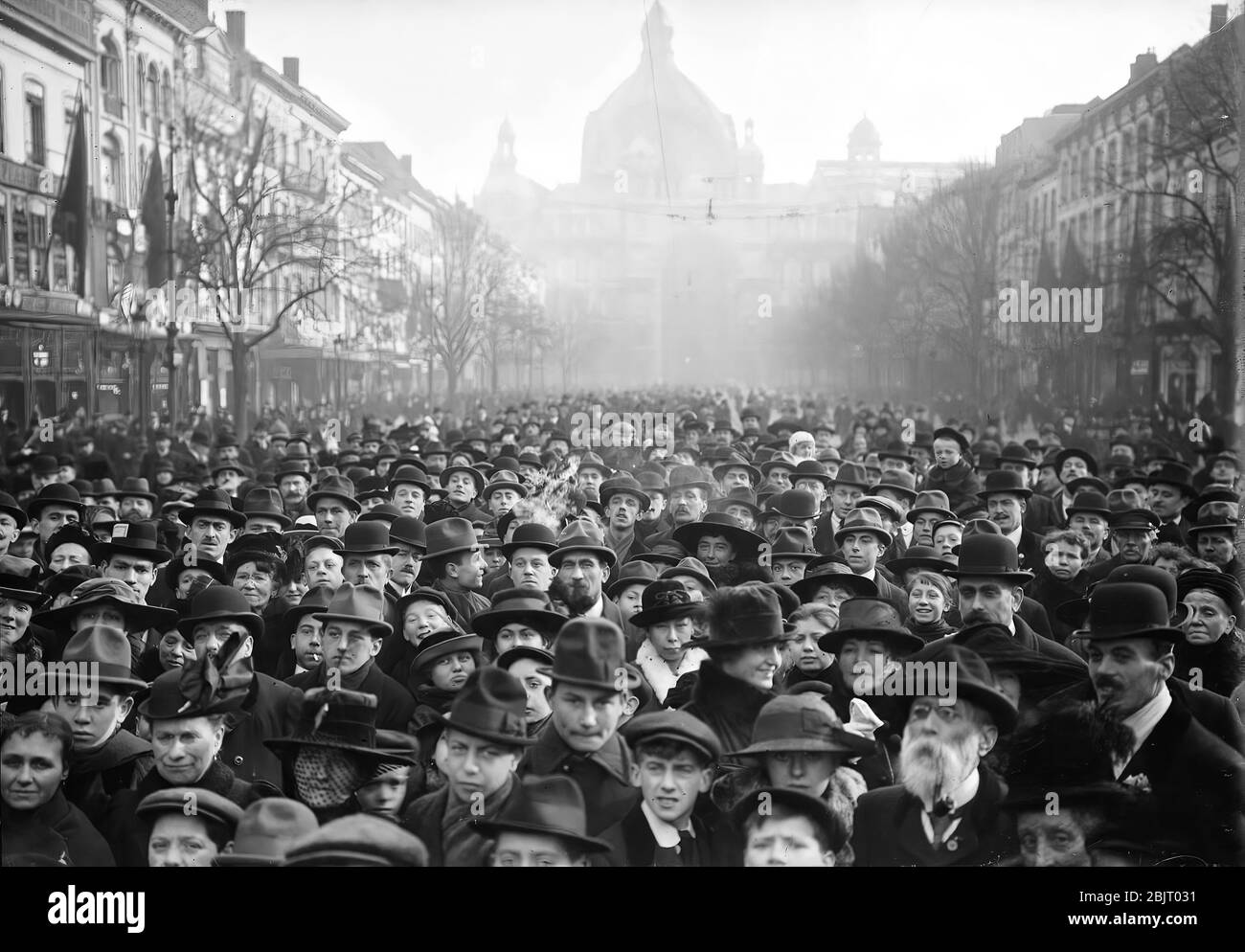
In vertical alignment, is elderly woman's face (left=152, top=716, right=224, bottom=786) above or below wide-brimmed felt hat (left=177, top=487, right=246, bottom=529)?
below

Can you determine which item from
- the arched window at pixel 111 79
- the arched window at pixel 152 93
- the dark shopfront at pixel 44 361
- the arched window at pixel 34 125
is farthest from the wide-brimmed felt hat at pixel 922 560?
the arched window at pixel 111 79

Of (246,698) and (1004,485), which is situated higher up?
(1004,485)

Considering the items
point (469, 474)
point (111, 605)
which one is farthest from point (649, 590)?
point (469, 474)

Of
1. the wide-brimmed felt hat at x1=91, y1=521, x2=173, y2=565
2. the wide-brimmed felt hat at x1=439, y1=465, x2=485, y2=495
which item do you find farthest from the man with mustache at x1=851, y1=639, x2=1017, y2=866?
the wide-brimmed felt hat at x1=439, y1=465, x2=485, y2=495

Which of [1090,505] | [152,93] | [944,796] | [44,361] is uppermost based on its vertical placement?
[152,93]

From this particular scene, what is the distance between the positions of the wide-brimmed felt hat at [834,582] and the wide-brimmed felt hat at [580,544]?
44.5 inches

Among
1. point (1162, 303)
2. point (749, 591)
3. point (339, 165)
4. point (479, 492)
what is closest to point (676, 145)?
point (339, 165)

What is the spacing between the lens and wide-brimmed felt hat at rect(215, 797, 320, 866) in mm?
4406

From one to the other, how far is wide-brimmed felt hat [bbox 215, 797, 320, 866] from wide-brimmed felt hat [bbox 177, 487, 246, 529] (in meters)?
5.20

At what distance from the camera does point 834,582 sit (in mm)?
7254

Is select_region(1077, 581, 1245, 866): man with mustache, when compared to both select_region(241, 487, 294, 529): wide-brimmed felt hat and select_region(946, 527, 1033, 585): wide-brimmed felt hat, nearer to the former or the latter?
select_region(946, 527, 1033, 585): wide-brimmed felt hat

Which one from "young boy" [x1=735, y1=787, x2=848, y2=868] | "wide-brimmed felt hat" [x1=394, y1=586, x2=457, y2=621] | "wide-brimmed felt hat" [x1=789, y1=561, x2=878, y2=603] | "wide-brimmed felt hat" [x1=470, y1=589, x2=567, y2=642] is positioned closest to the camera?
"young boy" [x1=735, y1=787, x2=848, y2=868]

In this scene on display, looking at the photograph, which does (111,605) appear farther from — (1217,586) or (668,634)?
(1217,586)

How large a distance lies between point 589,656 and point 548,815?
0.67 m
